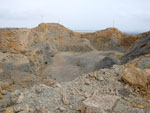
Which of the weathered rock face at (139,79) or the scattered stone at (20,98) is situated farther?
the scattered stone at (20,98)

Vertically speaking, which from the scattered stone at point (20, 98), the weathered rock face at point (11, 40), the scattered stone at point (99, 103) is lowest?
the scattered stone at point (20, 98)

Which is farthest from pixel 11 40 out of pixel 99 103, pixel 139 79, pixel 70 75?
pixel 139 79

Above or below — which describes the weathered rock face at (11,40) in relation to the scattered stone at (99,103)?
above

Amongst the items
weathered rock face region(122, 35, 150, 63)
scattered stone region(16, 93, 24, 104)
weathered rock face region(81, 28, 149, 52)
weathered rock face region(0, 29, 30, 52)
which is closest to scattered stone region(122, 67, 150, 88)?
scattered stone region(16, 93, 24, 104)

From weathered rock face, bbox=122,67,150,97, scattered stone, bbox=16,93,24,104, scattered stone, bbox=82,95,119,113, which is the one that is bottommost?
scattered stone, bbox=16,93,24,104

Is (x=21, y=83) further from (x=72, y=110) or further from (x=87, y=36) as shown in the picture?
(x=87, y=36)

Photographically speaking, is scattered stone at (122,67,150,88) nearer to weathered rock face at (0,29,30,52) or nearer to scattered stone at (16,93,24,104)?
scattered stone at (16,93,24,104)

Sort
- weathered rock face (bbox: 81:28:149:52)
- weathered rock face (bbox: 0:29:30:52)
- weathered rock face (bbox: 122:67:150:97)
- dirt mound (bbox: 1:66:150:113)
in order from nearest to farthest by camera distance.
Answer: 1. dirt mound (bbox: 1:66:150:113)
2. weathered rock face (bbox: 122:67:150:97)
3. weathered rock face (bbox: 0:29:30:52)
4. weathered rock face (bbox: 81:28:149:52)

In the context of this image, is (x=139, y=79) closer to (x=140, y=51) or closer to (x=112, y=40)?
(x=140, y=51)

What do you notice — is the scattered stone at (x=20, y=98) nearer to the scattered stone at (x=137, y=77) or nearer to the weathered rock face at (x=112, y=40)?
the scattered stone at (x=137, y=77)

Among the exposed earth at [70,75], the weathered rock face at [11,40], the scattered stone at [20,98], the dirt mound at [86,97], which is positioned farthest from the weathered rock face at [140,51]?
the scattered stone at [20,98]

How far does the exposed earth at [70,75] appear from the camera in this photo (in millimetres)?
5113

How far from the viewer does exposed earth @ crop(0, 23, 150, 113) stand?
5113 millimetres

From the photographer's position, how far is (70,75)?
1931cm
